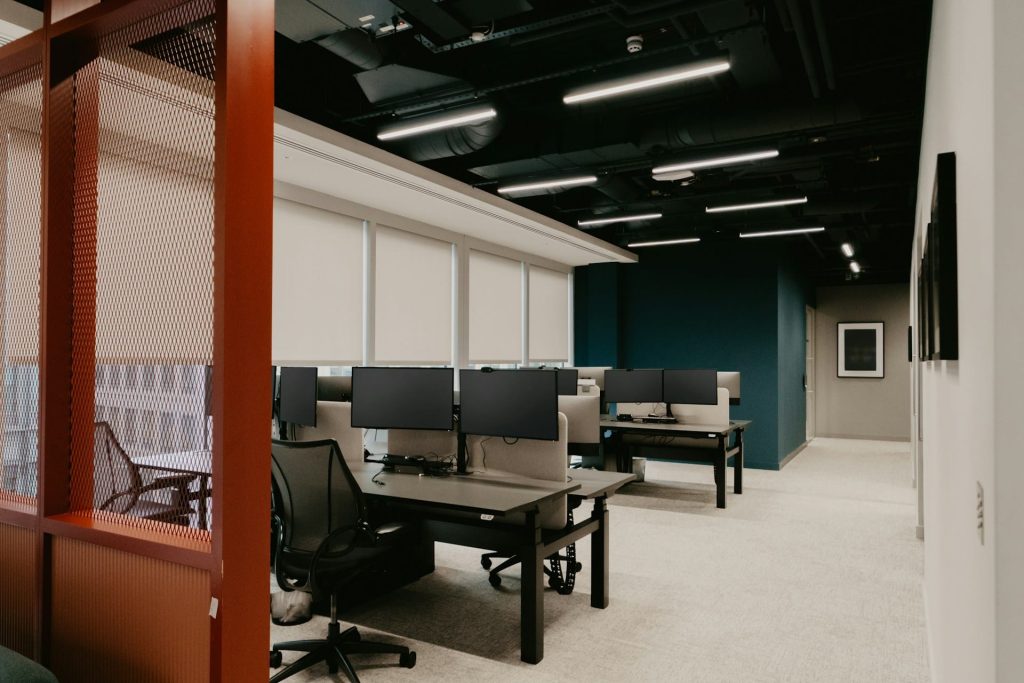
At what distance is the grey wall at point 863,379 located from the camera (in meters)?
12.6

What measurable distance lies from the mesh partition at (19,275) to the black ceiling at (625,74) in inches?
54.9

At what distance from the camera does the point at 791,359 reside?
10.2 m

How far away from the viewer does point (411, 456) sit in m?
4.00

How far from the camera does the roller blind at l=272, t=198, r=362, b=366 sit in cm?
599

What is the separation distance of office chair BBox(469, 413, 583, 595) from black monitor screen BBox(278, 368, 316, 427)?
1.03 meters

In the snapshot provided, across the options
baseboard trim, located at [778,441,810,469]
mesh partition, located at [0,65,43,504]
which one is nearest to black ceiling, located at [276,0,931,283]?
mesh partition, located at [0,65,43,504]

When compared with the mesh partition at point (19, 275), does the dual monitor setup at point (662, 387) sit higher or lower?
lower

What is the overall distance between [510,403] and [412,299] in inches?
164

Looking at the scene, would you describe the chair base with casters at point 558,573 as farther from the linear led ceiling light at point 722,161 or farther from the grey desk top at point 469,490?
the linear led ceiling light at point 722,161

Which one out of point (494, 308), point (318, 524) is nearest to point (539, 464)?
point (318, 524)

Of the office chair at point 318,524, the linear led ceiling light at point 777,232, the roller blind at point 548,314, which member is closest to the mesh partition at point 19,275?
the office chair at point 318,524

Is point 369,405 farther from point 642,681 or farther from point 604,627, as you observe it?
point 642,681

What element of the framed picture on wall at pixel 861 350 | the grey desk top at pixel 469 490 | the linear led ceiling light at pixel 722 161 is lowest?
the grey desk top at pixel 469 490

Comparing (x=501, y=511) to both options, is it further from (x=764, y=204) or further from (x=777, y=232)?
(x=777, y=232)
